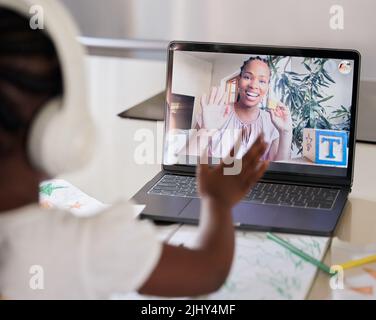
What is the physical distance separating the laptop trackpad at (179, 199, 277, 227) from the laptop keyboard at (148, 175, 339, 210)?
0.02 metres

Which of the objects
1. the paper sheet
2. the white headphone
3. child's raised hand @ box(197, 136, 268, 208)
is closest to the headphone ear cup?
the white headphone

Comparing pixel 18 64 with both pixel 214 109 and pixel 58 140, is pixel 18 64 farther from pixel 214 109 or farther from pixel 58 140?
pixel 214 109

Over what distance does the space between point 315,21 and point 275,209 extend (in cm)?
52

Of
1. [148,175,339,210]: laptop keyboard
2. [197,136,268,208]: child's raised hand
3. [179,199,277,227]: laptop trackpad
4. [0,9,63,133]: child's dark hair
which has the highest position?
[0,9,63,133]: child's dark hair

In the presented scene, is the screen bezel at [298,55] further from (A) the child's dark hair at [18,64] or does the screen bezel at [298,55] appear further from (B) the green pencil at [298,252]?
(A) the child's dark hair at [18,64]

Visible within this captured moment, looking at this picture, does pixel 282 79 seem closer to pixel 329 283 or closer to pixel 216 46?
pixel 216 46

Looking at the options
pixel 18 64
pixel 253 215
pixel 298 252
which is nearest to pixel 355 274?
pixel 298 252

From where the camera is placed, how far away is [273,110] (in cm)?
106

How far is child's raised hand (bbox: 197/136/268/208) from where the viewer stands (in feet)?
2.32

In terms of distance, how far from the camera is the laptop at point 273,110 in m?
1.02

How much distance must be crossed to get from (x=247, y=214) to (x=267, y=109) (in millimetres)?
223

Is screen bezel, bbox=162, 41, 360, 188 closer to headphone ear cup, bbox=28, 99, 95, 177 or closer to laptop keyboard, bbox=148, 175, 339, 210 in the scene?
laptop keyboard, bbox=148, 175, 339, 210

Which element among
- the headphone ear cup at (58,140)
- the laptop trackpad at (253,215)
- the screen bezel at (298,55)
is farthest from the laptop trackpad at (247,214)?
the headphone ear cup at (58,140)
